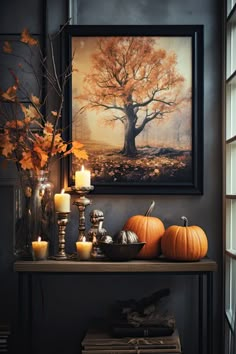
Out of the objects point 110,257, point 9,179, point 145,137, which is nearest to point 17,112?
point 9,179

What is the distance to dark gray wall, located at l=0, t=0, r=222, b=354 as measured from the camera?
11.7ft

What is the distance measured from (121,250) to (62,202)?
0.42 meters

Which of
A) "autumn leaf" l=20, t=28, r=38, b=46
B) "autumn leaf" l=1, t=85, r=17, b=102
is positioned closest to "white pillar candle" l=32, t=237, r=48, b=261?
"autumn leaf" l=1, t=85, r=17, b=102

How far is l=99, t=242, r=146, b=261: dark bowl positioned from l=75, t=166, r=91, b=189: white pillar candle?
35cm

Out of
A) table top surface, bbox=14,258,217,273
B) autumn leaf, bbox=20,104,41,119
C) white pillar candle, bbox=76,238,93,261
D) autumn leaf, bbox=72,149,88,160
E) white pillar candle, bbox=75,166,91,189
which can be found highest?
autumn leaf, bbox=20,104,41,119

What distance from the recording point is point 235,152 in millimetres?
3402

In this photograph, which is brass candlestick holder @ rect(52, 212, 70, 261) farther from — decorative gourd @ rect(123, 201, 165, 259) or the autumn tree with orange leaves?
the autumn tree with orange leaves

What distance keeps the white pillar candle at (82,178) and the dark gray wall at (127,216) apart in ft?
0.75

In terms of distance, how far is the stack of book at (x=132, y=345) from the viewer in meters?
3.16

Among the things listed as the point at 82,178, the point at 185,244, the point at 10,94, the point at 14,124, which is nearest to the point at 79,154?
the point at 82,178

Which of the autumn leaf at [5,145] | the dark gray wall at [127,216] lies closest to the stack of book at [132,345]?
the dark gray wall at [127,216]

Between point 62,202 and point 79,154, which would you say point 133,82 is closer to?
point 79,154

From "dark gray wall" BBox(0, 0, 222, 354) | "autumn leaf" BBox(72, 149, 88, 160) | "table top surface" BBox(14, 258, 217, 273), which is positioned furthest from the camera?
"dark gray wall" BBox(0, 0, 222, 354)

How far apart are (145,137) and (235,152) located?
52 cm
